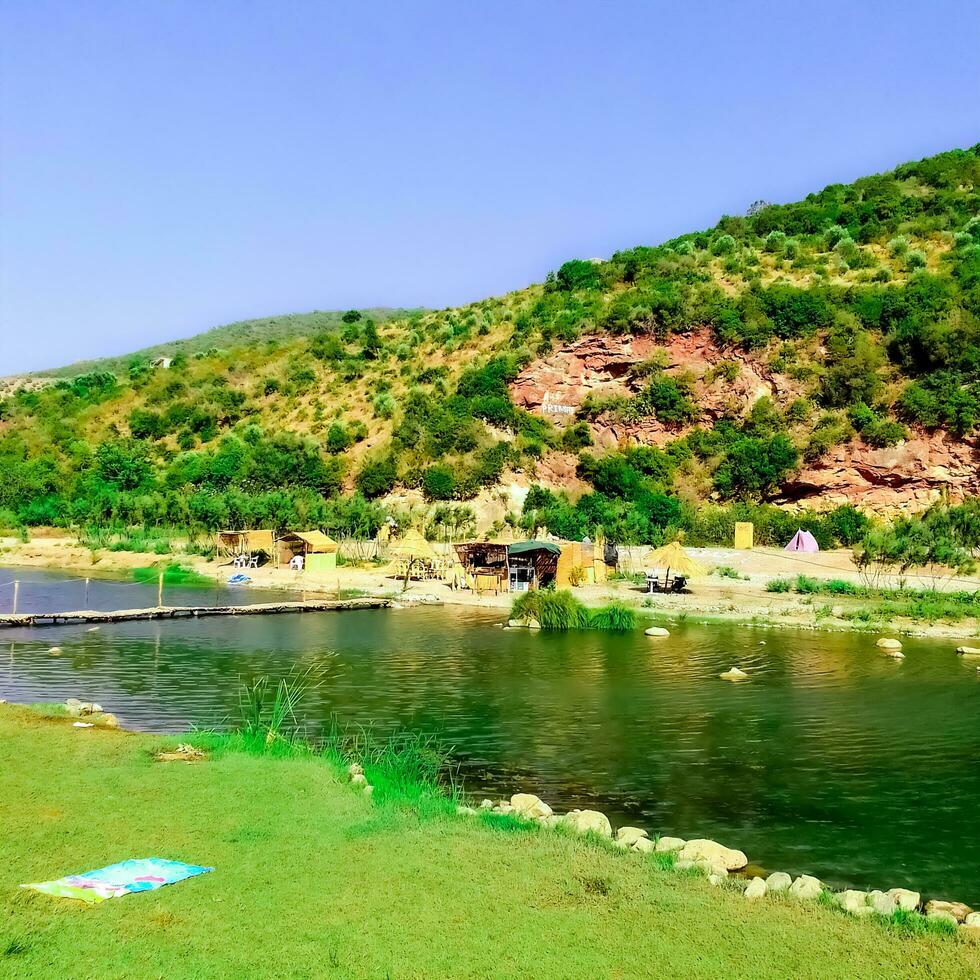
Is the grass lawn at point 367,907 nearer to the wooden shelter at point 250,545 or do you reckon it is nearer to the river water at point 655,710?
the river water at point 655,710

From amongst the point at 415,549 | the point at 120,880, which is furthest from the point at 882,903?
the point at 415,549

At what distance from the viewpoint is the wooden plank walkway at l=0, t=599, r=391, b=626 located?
2344 cm

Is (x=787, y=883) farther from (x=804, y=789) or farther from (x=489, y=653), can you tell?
(x=489, y=653)

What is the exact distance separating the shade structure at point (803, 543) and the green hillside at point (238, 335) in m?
70.8

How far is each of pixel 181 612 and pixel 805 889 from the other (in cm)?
2168

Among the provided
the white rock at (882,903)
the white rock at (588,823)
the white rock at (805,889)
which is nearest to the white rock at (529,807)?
the white rock at (588,823)

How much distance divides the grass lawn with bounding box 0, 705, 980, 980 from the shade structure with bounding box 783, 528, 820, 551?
30.8 metres

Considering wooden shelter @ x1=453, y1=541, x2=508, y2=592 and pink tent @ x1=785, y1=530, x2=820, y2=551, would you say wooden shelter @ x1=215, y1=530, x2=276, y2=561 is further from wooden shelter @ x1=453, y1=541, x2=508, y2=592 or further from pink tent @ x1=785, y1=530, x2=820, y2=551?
pink tent @ x1=785, y1=530, x2=820, y2=551

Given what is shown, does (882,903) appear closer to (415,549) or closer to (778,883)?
(778,883)

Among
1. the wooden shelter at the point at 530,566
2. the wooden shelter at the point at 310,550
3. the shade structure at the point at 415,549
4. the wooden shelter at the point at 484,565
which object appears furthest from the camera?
the wooden shelter at the point at 310,550

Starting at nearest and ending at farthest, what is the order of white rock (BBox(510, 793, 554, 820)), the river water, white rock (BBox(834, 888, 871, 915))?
white rock (BBox(834, 888, 871, 915))
white rock (BBox(510, 793, 554, 820))
the river water

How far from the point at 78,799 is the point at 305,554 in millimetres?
30980

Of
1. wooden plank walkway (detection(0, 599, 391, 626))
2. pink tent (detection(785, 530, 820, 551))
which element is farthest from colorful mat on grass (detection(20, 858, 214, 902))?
pink tent (detection(785, 530, 820, 551))

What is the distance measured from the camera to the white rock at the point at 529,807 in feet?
30.7
